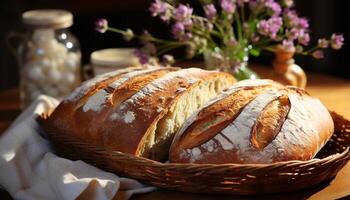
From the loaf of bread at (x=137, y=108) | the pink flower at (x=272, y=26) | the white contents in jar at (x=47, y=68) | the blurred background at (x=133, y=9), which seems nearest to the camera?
the loaf of bread at (x=137, y=108)

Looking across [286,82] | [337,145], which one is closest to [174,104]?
[337,145]

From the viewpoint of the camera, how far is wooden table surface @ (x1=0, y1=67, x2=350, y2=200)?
119cm

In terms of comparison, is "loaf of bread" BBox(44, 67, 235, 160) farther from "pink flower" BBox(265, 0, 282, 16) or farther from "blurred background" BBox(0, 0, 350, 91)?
"blurred background" BBox(0, 0, 350, 91)

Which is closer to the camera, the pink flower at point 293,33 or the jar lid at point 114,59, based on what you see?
the pink flower at point 293,33

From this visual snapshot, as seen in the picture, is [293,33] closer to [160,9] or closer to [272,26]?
[272,26]

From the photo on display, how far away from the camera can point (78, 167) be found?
1.26 m

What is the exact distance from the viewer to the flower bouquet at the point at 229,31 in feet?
5.30

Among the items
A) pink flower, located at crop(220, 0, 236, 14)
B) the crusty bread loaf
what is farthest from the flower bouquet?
the crusty bread loaf

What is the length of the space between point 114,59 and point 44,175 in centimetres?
65

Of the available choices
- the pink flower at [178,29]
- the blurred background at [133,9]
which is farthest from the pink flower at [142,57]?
the blurred background at [133,9]

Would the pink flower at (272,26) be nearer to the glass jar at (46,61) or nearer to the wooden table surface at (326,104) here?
the wooden table surface at (326,104)

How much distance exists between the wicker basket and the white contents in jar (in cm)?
61

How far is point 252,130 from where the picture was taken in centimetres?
119

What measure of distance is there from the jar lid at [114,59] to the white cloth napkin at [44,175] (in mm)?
435
